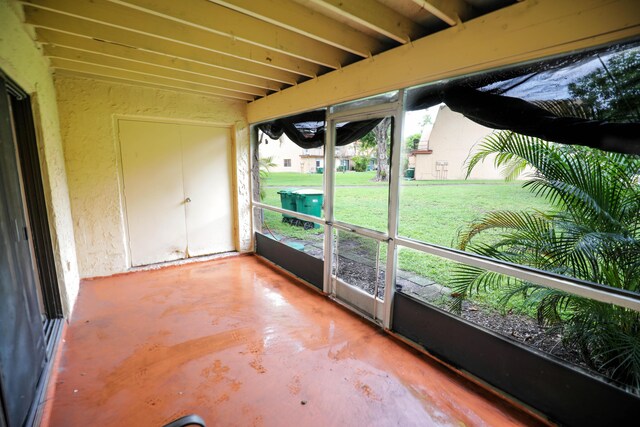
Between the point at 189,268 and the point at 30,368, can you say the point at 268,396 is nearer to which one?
the point at 30,368

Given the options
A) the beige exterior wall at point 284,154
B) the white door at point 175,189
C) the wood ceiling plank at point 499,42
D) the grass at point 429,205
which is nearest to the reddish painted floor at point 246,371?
the grass at point 429,205

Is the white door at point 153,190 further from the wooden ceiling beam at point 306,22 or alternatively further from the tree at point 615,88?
the tree at point 615,88

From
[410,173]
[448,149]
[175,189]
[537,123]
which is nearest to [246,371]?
[410,173]

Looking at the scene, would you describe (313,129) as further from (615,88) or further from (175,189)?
(615,88)

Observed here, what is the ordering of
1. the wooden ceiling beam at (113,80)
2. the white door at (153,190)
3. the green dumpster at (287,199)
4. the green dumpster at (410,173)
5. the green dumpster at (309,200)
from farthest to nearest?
1. the green dumpster at (287,199)
2. the green dumpster at (309,200)
3. the white door at (153,190)
4. the wooden ceiling beam at (113,80)
5. the green dumpster at (410,173)

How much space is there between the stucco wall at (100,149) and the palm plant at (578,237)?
12.7 feet

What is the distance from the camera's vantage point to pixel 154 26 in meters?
2.09

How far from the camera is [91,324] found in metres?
2.65

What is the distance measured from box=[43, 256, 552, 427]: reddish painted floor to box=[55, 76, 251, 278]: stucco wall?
29.6 inches

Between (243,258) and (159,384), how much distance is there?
269 cm

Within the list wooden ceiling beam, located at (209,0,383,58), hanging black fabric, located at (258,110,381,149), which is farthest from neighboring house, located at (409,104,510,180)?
wooden ceiling beam, located at (209,0,383,58)

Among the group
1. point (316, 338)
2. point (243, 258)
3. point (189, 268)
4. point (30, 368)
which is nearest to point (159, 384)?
point (30, 368)

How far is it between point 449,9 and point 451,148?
95 cm

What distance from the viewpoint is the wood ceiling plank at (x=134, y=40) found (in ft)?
6.51
